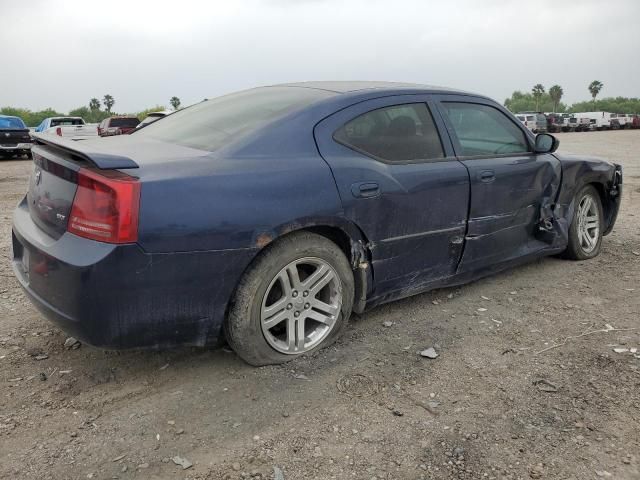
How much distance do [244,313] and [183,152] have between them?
0.88 meters

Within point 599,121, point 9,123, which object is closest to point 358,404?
point 9,123

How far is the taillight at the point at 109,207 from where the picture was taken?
7.72 feet

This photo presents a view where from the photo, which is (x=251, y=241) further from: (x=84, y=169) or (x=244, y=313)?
(x=84, y=169)

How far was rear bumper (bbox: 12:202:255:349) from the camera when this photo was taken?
237cm

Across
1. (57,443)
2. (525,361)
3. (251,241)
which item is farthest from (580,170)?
(57,443)

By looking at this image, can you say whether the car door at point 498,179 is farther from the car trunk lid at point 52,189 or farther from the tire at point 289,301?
the car trunk lid at point 52,189

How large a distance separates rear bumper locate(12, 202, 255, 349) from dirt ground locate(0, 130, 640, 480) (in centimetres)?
36

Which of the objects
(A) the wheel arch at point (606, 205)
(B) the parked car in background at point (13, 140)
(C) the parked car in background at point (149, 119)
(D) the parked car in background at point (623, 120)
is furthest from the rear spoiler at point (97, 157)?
(D) the parked car in background at point (623, 120)

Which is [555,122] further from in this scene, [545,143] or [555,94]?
[555,94]

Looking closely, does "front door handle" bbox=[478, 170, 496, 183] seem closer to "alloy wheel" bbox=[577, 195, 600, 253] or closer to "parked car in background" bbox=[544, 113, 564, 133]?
"alloy wheel" bbox=[577, 195, 600, 253]

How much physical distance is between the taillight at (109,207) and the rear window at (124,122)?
18855mm

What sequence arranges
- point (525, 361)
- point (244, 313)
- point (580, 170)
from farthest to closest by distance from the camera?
point (580, 170), point (525, 361), point (244, 313)

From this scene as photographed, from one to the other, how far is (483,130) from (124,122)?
60.5 ft

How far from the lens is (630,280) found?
4.39 meters
